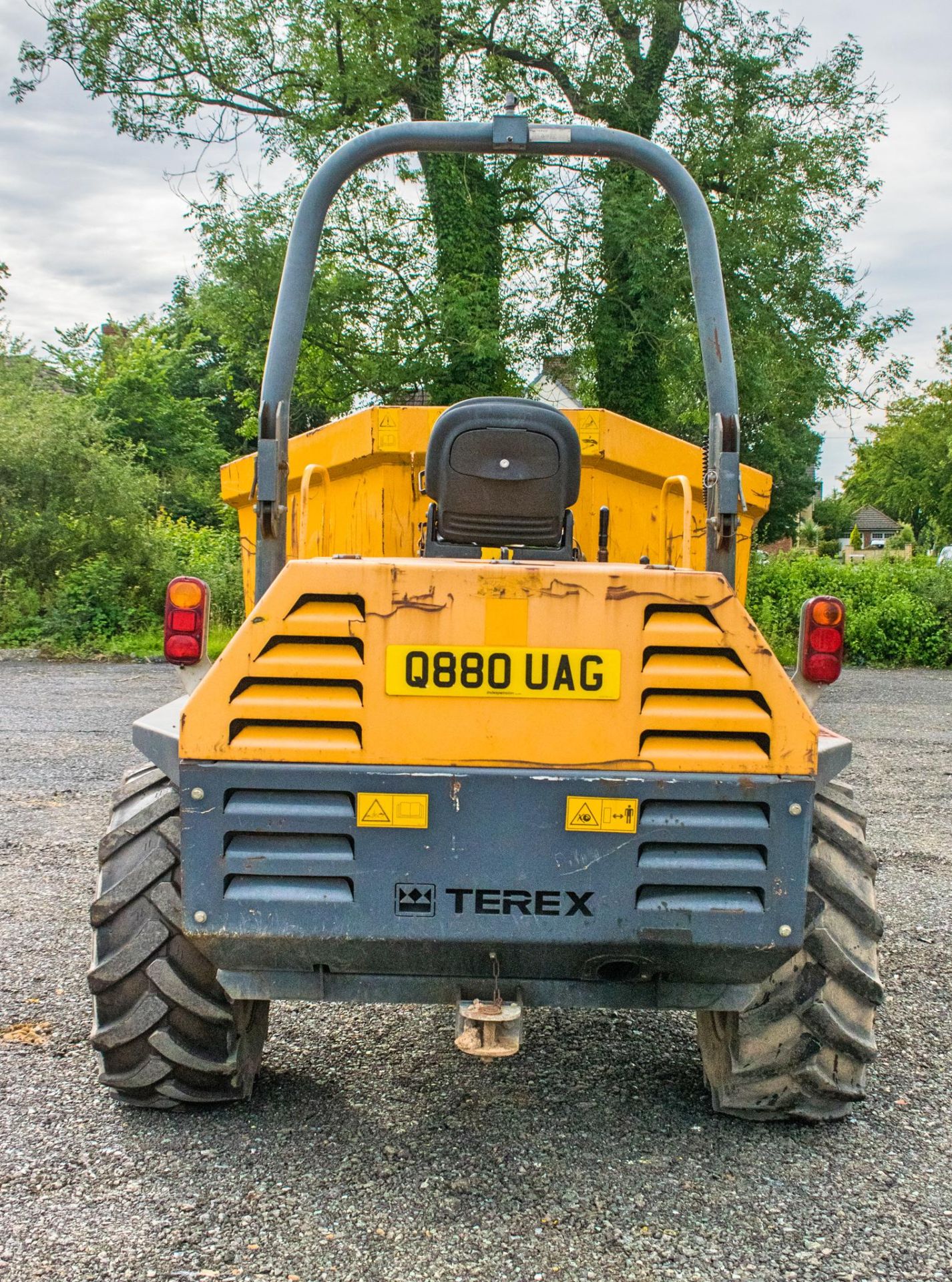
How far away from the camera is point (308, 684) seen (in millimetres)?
2721

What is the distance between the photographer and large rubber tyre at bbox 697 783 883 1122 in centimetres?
321

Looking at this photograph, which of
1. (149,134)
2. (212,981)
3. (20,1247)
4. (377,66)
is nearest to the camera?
(20,1247)

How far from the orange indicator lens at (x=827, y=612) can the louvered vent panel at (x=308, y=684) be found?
1.20 metres

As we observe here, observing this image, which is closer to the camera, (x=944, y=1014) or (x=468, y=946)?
(x=468, y=946)

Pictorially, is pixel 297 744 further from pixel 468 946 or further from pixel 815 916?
pixel 815 916

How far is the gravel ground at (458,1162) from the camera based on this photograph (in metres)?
2.67

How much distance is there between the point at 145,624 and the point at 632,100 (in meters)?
9.82

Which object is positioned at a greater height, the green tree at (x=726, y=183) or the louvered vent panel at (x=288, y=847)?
the green tree at (x=726, y=183)

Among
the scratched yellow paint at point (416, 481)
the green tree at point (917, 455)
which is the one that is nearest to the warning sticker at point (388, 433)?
the scratched yellow paint at point (416, 481)

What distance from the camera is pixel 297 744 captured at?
107 inches

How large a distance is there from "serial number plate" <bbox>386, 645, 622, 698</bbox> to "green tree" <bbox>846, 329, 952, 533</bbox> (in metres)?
40.7

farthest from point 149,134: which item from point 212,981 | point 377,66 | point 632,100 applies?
point 212,981

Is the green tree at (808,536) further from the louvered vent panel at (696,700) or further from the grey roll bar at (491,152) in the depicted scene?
the louvered vent panel at (696,700)

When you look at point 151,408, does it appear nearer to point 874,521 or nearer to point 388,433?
point 388,433
